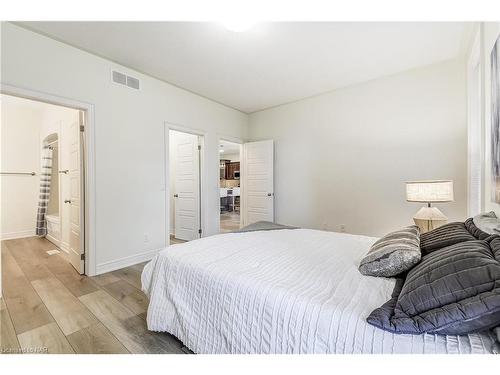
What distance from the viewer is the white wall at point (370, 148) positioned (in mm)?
2922

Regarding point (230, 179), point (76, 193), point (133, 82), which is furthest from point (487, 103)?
point (230, 179)

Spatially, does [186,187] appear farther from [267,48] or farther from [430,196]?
[430,196]

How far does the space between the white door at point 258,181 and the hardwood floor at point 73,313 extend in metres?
2.46

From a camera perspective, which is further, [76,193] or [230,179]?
[230,179]

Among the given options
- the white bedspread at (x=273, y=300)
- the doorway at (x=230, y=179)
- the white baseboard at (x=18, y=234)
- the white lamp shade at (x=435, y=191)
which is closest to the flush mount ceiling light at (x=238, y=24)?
the white bedspread at (x=273, y=300)

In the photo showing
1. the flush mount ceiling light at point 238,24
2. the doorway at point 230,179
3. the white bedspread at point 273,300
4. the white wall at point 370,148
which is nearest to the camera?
the white bedspread at point 273,300

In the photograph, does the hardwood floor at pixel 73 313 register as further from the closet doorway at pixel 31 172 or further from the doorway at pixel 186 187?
the doorway at pixel 186 187

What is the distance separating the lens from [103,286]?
246cm

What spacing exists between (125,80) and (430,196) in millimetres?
3918

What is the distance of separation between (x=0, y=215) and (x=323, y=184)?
6.10m

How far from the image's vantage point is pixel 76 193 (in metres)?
2.93

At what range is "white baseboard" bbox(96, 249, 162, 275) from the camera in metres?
2.81

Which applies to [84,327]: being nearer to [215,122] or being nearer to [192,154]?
[192,154]
